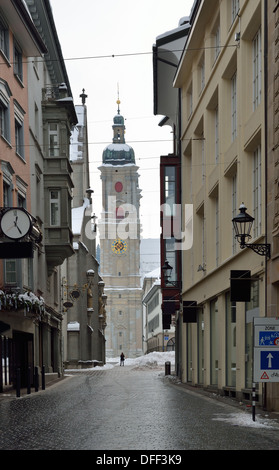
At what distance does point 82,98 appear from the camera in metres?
83.9

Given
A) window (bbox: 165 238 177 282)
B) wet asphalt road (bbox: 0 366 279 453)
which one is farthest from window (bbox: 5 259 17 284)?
window (bbox: 165 238 177 282)

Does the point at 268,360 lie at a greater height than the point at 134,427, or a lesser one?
greater

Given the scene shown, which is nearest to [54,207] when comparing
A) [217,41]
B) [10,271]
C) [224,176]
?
[10,271]

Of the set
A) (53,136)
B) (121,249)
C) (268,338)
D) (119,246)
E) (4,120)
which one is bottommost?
(268,338)

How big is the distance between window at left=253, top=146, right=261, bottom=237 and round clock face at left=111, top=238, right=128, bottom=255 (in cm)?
14999

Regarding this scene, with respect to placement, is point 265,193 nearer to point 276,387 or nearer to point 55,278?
point 276,387

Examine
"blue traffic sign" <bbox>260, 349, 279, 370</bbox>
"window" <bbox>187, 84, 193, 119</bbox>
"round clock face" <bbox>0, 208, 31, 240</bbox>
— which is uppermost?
"window" <bbox>187, 84, 193, 119</bbox>

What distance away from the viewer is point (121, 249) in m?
173

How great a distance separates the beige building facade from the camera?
68.5ft

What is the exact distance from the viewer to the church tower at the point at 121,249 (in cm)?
16625

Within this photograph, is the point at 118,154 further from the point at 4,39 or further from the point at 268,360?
the point at 268,360

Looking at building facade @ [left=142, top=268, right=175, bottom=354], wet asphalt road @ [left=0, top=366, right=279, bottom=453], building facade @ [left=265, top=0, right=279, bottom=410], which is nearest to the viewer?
wet asphalt road @ [left=0, top=366, right=279, bottom=453]

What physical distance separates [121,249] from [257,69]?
5974 inches

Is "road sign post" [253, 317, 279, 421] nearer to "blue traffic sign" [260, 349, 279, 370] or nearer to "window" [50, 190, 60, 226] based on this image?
"blue traffic sign" [260, 349, 279, 370]
